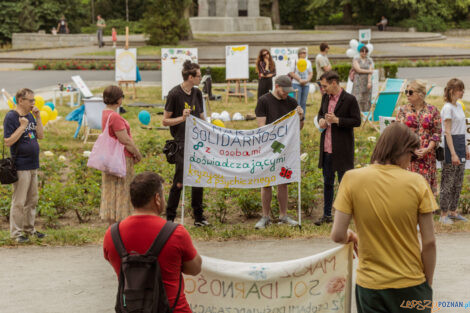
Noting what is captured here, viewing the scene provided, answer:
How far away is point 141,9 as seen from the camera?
6391cm

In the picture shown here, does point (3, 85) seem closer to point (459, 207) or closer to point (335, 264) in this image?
point (459, 207)

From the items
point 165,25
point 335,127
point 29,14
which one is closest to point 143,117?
point 335,127

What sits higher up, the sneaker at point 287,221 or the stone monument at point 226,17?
the stone monument at point 226,17

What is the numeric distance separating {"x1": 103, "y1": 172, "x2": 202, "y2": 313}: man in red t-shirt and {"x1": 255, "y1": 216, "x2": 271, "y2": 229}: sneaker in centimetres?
424

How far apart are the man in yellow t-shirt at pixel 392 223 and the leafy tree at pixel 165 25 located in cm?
3395

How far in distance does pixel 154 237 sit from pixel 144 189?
12.0 inches

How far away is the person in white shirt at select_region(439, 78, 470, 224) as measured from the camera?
313 inches

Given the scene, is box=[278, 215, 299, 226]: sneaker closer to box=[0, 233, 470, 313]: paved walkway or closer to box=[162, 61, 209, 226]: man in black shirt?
box=[0, 233, 470, 313]: paved walkway

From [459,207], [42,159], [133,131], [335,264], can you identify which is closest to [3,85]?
[133,131]

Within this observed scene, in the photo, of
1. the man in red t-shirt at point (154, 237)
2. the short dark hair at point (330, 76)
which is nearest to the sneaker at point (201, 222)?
the short dark hair at point (330, 76)

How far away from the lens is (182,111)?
8086 millimetres

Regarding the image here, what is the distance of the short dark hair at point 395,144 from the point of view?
393cm

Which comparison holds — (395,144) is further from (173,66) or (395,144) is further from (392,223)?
(173,66)

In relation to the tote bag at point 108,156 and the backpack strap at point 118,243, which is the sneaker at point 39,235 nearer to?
the tote bag at point 108,156
